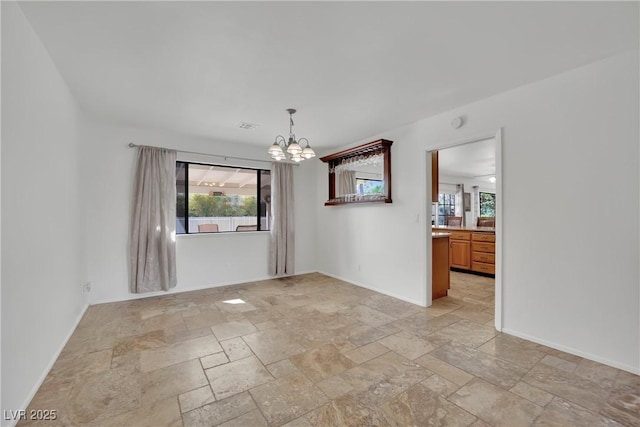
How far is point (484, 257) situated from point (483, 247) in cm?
20

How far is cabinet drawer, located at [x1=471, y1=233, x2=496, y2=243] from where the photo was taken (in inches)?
215

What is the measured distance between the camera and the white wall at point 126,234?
390 centimetres

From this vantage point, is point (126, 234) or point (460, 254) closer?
point (126, 234)

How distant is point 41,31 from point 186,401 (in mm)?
2731

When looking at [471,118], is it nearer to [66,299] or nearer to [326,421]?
[326,421]

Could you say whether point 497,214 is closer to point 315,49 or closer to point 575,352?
point 575,352

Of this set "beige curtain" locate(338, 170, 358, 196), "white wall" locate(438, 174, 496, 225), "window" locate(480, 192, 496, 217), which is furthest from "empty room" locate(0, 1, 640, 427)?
"window" locate(480, 192, 496, 217)

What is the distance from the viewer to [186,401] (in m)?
1.90

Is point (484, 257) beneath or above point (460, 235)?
beneath

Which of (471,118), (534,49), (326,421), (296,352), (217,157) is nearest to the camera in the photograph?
(326,421)

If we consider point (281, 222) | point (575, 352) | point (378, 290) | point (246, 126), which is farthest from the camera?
point (281, 222)

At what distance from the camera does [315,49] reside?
2.17 meters

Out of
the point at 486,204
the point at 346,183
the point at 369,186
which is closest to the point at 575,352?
the point at 369,186

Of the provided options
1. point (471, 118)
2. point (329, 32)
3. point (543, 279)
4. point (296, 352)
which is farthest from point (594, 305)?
point (329, 32)
